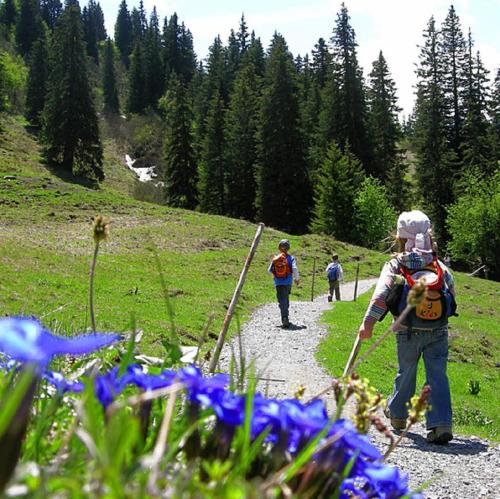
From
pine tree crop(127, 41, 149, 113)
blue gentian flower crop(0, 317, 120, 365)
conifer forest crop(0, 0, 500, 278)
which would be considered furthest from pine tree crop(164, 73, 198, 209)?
blue gentian flower crop(0, 317, 120, 365)

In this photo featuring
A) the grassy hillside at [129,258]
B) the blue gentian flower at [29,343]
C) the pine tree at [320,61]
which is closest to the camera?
the blue gentian flower at [29,343]

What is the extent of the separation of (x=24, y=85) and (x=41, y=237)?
60075mm

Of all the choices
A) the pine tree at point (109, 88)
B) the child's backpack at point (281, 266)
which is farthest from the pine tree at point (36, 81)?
the child's backpack at point (281, 266)

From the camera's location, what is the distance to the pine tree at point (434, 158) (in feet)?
190

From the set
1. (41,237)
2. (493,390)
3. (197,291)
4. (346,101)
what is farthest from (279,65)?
(493,390)

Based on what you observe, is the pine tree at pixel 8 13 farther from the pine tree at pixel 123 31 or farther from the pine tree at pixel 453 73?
the pine tree at pixel 453 73

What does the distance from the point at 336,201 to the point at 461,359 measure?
112 ft

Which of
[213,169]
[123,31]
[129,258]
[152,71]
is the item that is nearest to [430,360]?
[129,258]

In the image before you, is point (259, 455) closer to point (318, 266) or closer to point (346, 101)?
point (318, 266)

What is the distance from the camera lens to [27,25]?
105m

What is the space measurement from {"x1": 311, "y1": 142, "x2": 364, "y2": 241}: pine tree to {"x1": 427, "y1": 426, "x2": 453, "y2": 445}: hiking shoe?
4204cm

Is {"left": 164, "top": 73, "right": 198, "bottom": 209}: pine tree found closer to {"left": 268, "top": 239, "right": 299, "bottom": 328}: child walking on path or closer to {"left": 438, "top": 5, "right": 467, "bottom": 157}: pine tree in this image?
{"left": 438, "top": 5, "right": 467, "bottom": 157}: pine tree

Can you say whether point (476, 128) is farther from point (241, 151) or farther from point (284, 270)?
point (284, 270)

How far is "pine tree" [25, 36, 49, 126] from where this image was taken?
70812mm
